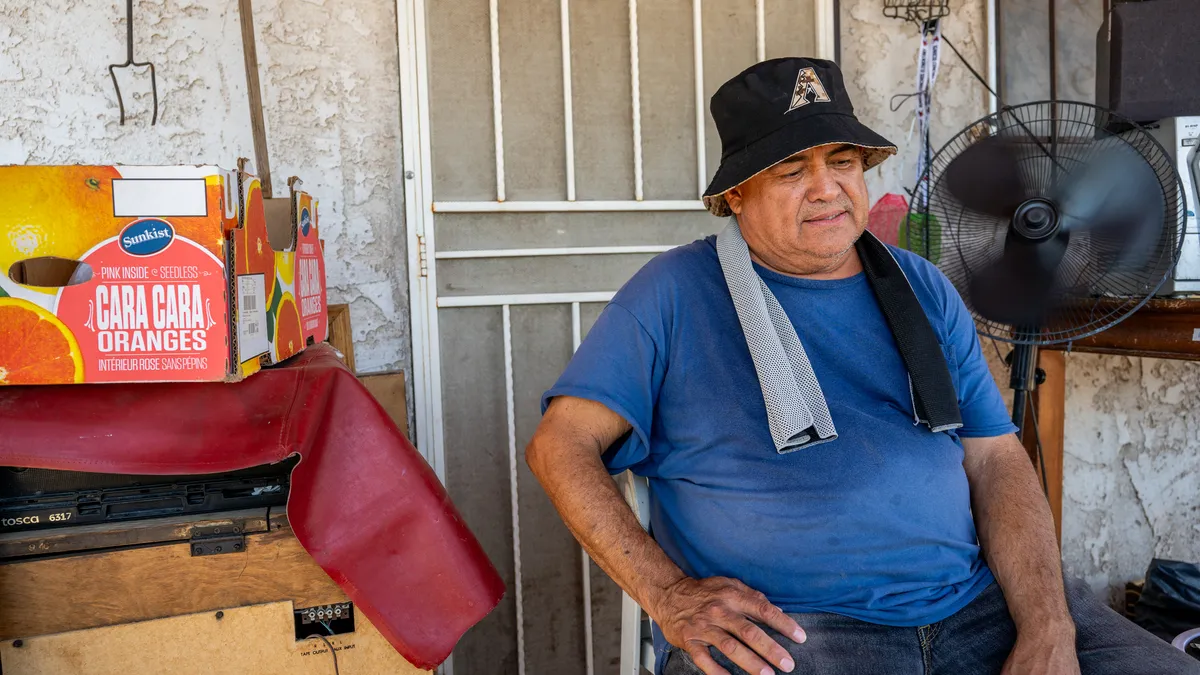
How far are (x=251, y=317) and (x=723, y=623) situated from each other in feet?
2.78

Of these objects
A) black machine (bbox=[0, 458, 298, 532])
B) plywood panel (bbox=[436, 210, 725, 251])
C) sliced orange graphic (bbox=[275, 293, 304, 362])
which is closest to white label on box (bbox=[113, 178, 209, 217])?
sliced orange graphic (bbox=[275, 293, 304, 362])

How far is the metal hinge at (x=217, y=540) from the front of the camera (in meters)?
1.38

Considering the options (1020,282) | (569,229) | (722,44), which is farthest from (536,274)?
(1020,282)

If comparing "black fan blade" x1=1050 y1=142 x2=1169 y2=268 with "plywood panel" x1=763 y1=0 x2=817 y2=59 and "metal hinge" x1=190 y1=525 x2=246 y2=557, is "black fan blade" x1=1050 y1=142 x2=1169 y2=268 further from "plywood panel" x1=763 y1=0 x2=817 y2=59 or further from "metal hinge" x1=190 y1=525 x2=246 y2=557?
"metal hinge" x1=190 y1=525 x2=246 y2=557

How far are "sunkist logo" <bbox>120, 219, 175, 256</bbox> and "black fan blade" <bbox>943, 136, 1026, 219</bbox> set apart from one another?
161 cm

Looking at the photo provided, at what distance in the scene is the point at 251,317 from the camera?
1.34 metres

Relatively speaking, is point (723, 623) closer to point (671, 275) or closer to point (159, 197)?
point (671, 275)

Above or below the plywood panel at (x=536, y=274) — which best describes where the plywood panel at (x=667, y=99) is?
above

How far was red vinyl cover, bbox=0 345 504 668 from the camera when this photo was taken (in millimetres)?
1293

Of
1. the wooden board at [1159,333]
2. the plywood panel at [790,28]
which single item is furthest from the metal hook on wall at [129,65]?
the wooden board at [1159,333]

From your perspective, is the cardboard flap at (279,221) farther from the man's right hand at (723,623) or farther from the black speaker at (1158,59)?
the black speaker at (1158,59)

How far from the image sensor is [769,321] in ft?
4.75

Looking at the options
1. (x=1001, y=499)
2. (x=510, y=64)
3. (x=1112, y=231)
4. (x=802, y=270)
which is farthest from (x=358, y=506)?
(x=1112, y=231)

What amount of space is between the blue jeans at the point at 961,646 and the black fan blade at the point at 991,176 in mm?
864
